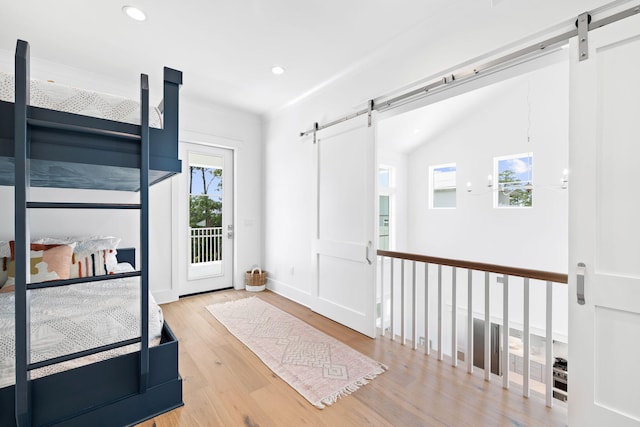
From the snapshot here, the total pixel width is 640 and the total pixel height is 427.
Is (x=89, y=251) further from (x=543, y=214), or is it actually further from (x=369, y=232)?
(x=543, y=214)

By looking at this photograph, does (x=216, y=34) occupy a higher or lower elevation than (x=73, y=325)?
higher

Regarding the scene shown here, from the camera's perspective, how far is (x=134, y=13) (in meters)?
2.19

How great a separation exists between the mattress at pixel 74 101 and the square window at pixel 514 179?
17.7 feet

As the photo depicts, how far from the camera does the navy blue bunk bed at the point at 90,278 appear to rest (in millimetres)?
1175

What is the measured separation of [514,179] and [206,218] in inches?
214

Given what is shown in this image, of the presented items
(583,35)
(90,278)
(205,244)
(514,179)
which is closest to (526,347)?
(583,35)

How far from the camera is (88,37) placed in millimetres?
2506

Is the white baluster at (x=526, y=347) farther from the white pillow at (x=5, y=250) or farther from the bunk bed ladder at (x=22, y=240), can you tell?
the white pillow at (x=5, y=250)

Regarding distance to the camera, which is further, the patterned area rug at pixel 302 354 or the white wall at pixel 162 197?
the white wall at pixel 162 197

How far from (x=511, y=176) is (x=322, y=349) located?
4.88 meters

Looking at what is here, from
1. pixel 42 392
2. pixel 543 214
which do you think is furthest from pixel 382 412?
pixel 543 214

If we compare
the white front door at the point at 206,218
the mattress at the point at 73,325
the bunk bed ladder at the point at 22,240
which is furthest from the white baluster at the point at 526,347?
the white front door at the point at 206,218

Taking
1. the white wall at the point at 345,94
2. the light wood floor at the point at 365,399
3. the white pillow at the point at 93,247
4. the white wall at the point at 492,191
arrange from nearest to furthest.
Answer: the light wood floor at the point at 365,399 < the white wall at the point at 345,94 < the white pillow at the point at 93,247 < the white wall at the point at 492,191

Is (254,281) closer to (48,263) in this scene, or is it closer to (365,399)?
(48,263)
